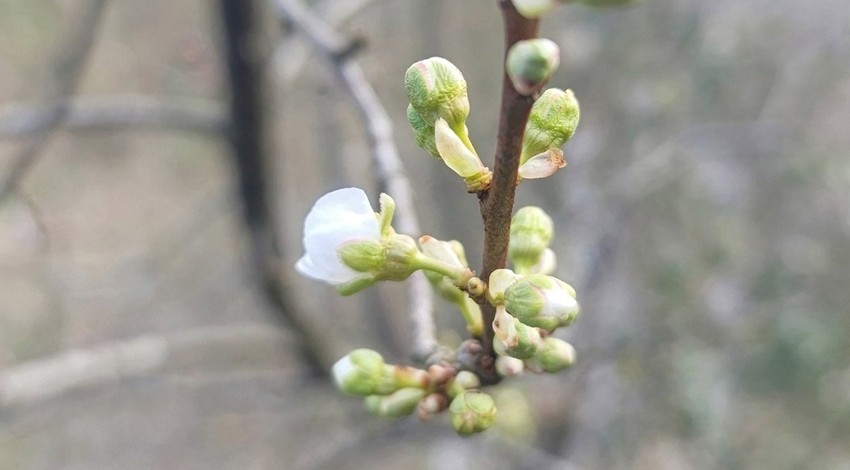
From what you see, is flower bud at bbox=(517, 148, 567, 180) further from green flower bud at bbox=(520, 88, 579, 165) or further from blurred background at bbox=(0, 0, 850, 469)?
blurred background at bbox=(0, 0, 850, 469)

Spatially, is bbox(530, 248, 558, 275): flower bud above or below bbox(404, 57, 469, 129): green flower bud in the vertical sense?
below

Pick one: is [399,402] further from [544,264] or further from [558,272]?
[558,272]

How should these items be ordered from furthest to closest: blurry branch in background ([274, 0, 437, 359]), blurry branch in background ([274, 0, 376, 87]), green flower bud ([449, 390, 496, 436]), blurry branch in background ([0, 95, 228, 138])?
blurry branch in background ([274, 0, 376, 87]), blurry branch in background ([0, 95, 228, 138]), blurry branch in background ([274, 0, 437, 359]), green flower bud ([449, 390, 496, 436])

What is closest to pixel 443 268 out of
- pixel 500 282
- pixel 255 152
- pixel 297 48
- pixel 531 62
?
pixel 500 282

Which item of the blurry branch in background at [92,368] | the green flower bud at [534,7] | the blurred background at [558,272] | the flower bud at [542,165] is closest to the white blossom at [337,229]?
the flower bud at [542,165]

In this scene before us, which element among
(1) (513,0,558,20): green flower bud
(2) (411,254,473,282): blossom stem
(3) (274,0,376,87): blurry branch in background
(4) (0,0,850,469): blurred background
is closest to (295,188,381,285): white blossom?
(2) (411,254,473,282): blossom stem

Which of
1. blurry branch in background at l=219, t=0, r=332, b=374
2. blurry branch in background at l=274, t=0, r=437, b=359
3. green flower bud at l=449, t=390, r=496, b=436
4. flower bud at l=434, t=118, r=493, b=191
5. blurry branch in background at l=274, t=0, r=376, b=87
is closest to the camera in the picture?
flower bud at l=434, t=118, r=493, b=191
